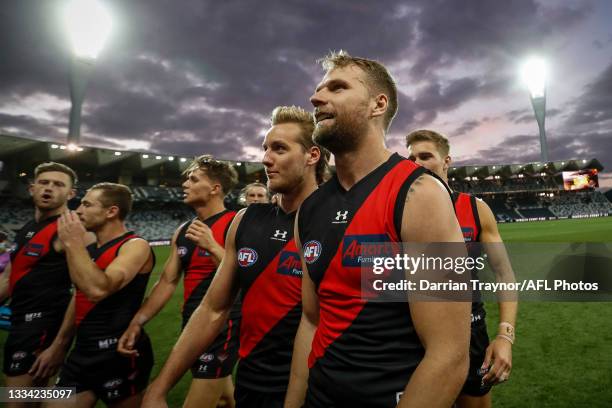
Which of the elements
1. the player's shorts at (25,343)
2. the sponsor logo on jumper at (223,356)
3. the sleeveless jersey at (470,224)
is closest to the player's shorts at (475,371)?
the sleeveless jersey at (470,224)

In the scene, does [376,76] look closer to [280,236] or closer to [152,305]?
[280,236]

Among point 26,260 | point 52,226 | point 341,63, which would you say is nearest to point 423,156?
point 341,63

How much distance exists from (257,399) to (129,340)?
5.10 ft

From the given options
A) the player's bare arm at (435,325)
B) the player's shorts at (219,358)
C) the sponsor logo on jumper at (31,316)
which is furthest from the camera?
the sponsor logo on jumper at (31,316)

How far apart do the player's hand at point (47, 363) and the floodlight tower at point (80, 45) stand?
1267 inches

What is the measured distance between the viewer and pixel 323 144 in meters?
1.80

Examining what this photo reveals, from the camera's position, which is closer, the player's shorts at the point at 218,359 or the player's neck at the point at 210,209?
the player's shorts at the point at 218,359

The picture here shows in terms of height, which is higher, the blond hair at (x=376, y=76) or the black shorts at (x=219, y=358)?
the blond hair at (x=376, y=76)

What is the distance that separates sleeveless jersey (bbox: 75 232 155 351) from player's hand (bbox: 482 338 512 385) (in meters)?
3.12

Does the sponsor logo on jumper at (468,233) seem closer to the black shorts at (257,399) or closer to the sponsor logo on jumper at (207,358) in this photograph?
the black shorts at (257,399)

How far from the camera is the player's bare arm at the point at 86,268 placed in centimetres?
290

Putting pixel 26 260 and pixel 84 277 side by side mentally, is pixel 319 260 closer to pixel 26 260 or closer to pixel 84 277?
pixel 84 277

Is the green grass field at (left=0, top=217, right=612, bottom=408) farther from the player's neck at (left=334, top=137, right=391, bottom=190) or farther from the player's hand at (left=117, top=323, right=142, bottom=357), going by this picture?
the player's neck at (left=334, top=137, right=391, bottom=190)

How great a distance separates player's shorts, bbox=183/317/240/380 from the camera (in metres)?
3.35
